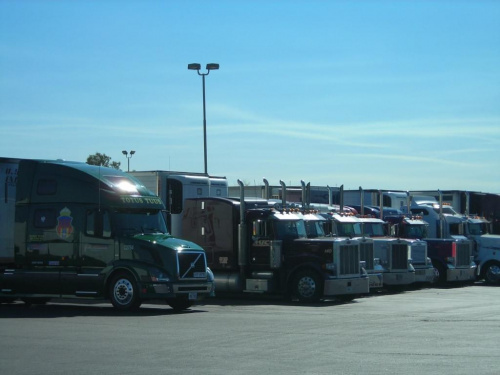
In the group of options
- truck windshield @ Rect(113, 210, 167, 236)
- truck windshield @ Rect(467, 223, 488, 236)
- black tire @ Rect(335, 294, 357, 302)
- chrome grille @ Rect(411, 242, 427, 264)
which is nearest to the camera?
truck windshield @ Rect(113, 210, 167, 236)

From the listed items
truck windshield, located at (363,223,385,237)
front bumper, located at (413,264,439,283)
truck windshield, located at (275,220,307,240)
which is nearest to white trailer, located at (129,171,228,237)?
truck windshield, located at (275,220,307,240)

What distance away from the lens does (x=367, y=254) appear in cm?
2616

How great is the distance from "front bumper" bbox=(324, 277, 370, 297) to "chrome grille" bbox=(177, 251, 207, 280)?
13.5 ft

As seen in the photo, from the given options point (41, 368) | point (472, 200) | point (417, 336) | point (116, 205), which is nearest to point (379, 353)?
point (417, 336)

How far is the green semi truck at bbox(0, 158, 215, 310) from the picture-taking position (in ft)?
65.6

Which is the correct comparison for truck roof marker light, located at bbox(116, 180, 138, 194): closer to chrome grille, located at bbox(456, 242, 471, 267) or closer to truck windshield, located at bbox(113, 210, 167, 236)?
truck windshield, located at bbox(113, 210, 167, 236)

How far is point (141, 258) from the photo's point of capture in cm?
2000

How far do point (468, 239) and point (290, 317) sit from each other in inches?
656

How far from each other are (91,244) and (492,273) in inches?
755

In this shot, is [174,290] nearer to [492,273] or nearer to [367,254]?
[367,254]

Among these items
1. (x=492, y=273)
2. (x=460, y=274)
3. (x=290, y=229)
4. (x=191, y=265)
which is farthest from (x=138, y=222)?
(x=492, y=273)

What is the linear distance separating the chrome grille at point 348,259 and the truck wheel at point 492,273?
11541mm

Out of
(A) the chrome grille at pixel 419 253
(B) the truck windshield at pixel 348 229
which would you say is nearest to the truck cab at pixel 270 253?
(B) the truck windshield at pixel 348 229

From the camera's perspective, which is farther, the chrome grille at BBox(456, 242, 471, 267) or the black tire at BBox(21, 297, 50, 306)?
the chrome grille at BBox(456, 242, 471, 267)
